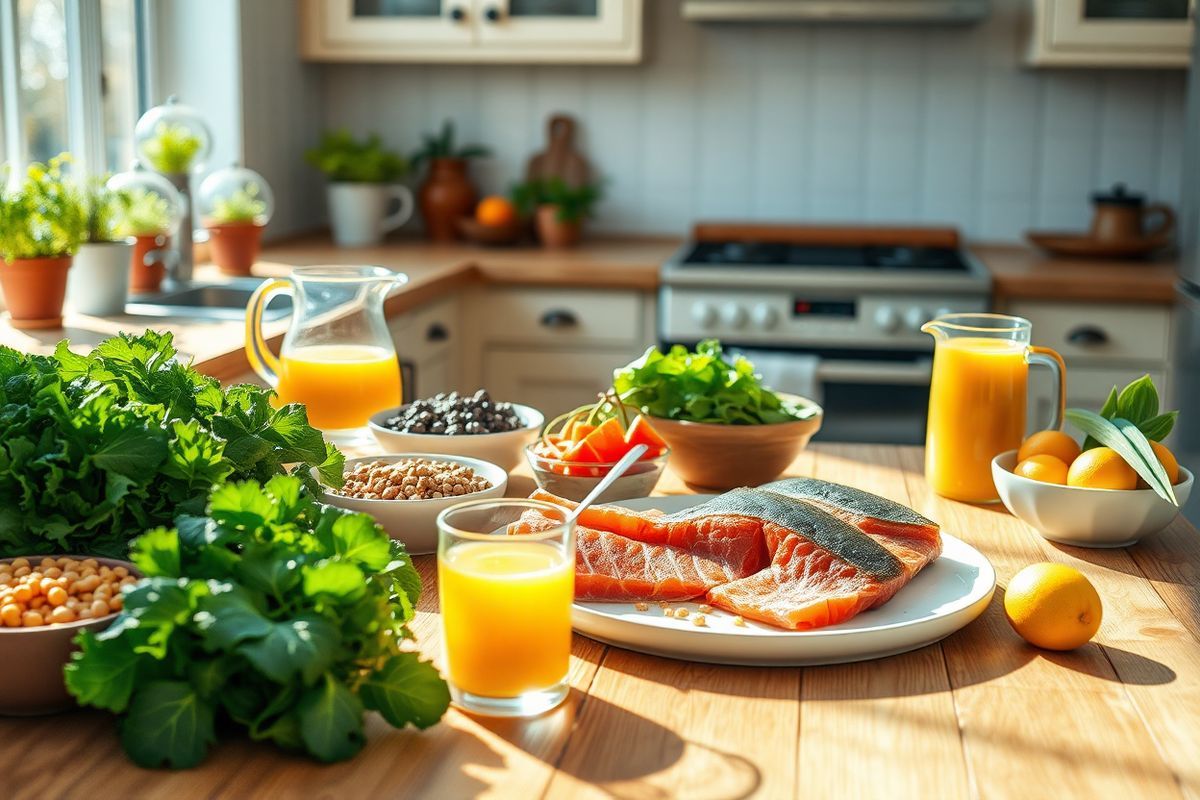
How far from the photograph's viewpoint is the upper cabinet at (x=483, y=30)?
11.1 feet

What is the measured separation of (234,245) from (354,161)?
2.54 ft

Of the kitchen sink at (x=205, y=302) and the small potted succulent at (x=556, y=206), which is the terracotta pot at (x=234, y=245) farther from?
the small potted succulent at (x=556, y=206)

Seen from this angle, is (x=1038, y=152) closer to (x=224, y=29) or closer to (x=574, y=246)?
(x=574, y=246)

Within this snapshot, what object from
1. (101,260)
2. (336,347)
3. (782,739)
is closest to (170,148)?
(101,260)

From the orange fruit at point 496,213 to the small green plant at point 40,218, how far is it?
5.02 feet

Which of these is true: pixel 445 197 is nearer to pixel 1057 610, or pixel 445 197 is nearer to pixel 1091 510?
pixel 1091 510

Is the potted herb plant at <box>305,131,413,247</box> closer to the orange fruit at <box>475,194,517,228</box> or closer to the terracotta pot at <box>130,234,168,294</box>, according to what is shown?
the orange fruit at <box>475,194,517,228</box>

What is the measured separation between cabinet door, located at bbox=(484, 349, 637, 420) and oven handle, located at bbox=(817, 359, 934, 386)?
0.49 meters

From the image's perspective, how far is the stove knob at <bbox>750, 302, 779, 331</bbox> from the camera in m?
3.03

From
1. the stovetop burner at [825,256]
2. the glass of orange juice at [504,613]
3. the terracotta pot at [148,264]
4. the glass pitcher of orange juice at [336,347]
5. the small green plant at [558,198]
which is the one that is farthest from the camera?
the small green plant at [558,198]

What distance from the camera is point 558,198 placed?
352 centimetres

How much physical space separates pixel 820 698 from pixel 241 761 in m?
0.40

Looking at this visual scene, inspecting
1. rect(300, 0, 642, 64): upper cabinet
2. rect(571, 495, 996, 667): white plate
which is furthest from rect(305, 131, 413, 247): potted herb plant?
rect(571, 495, 996, 667): white plate

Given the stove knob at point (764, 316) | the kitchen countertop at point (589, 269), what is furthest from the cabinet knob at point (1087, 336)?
the stove knob at point (764, 316)
